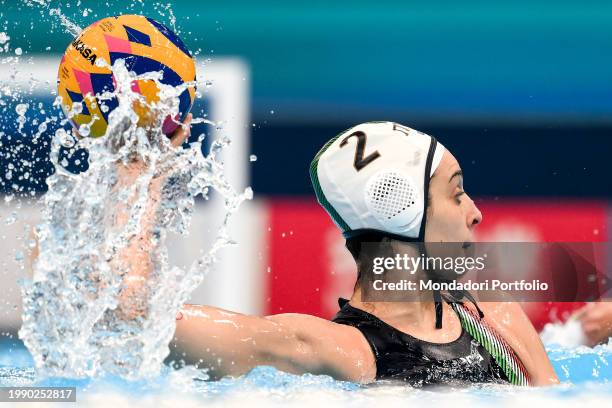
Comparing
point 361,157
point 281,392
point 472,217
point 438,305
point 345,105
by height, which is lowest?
point 281,392

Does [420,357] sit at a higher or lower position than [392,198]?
lower

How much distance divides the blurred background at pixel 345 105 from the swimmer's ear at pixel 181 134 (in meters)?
1.92

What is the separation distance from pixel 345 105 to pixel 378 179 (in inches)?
95.3

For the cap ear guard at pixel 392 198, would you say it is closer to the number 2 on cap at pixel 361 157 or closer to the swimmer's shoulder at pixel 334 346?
the number 2 on cap at pixel 361 157

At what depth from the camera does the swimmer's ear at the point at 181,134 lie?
2.27 m

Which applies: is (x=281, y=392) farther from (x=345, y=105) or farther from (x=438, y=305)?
(x=345, y=105)

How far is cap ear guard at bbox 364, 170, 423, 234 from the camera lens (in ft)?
7.14

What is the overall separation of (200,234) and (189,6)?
1.12 m

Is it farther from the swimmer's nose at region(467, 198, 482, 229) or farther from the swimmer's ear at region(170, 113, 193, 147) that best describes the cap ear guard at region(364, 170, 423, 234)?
the swimmer's ear at region(170, 113, 193, 147)

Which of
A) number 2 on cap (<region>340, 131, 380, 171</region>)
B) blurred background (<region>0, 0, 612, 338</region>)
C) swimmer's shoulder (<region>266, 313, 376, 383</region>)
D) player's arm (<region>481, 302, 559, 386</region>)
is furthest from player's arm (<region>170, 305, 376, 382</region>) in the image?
blurred background (<region>0, 0, 612, 338</region>)

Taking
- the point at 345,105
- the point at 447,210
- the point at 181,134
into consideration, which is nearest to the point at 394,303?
the point at 447,210

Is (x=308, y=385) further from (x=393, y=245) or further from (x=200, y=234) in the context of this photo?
(x=200, y=234)

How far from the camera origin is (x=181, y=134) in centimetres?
230

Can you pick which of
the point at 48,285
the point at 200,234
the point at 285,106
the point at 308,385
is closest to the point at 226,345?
the point at 308,385
